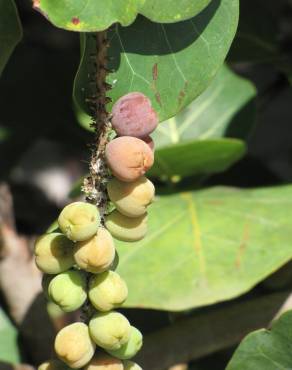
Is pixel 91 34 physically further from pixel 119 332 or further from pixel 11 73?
pixel 11 73

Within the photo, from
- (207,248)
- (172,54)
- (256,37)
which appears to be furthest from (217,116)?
(172,54)

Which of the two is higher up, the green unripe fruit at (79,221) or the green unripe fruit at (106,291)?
the green unripe fruit at (79,221)

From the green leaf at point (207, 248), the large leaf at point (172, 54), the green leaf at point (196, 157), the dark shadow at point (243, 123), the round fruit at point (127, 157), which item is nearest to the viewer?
the round fruit at point (127, 157)

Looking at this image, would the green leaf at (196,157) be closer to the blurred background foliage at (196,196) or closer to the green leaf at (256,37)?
the blurred background foliage at (196,196)

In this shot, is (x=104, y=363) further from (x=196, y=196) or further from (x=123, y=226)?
(x=196, y=196)

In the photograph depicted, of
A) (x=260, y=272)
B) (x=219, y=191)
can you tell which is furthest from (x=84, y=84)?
(x=219, y=191)

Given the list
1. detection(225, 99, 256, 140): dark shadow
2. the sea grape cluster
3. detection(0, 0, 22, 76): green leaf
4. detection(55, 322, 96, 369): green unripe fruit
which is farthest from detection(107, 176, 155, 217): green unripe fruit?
detection(225, 99, 256, 140): dark shadow

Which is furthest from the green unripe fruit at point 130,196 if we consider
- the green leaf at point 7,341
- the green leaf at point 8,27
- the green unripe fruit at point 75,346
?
the green leaf at point 7,341

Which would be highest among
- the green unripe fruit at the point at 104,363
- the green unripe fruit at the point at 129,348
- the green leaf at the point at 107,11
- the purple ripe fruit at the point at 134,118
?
the green leaf at the point at 107,11
